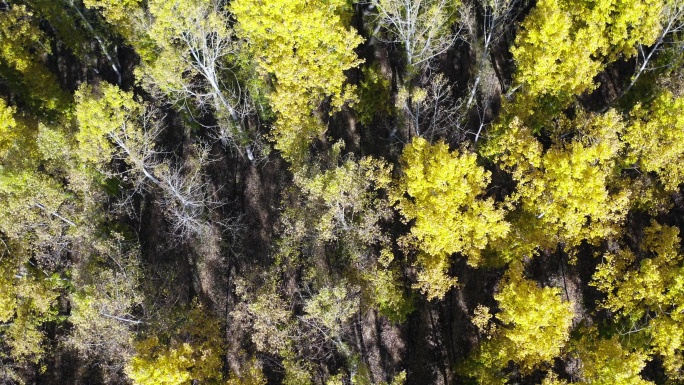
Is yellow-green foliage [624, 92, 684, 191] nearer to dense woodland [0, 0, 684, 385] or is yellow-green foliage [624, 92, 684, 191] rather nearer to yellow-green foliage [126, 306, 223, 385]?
dense woodland [0, 0, 684, 385]

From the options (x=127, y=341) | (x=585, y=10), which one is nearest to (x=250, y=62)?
(x=127, y=341)

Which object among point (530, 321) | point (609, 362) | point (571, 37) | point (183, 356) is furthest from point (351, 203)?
point (571, 37)

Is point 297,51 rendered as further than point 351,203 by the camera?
No

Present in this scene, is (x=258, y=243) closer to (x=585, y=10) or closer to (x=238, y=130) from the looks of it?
(x=238, y=130)

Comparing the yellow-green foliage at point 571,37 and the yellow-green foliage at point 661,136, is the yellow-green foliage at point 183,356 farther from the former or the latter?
the yellow-green foliage at point 661,136

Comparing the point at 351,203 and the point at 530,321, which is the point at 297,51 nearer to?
the point at 351,203
